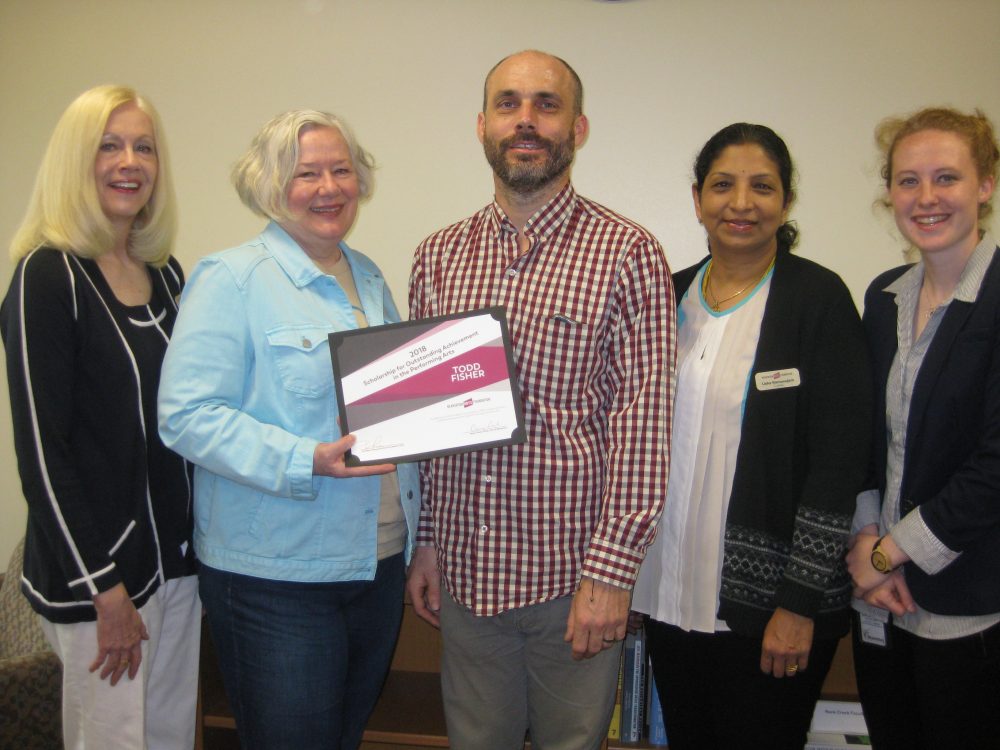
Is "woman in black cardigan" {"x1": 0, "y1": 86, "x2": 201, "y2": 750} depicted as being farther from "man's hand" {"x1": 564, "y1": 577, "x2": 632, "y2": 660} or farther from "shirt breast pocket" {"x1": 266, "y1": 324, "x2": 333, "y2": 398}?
"man's hand" {"x1": 564, "y1": 577, "x2": 632, "y2": 660}

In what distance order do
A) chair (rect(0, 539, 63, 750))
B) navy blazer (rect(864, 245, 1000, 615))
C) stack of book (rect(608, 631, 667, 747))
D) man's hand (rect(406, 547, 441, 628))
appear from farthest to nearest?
1. stack of book (rect(608, 631, 667, 747))
2. chair (rect(0, 539, 63, 750))
3. man's hand (rect(406, 547, 441, 628))
4. navy blazer (rect(864, 245, 1000, 615))

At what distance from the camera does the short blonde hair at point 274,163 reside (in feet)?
5.20

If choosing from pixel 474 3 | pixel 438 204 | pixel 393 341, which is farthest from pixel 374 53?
pixel 393 341

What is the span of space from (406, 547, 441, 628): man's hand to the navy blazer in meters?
1.05

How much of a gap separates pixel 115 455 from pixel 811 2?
2522 millimetres

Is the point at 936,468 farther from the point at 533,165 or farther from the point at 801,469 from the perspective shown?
the point at 533,165

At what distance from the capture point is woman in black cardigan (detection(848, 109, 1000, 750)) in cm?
142

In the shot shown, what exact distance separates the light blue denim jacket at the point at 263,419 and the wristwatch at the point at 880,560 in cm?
107

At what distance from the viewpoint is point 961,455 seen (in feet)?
4.80

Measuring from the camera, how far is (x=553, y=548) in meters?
1.52

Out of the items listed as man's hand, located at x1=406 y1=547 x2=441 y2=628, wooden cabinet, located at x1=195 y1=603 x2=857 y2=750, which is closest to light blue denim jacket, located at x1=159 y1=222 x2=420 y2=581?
man's hand, located at x1=406 y1=547 x2=441 y2=628
